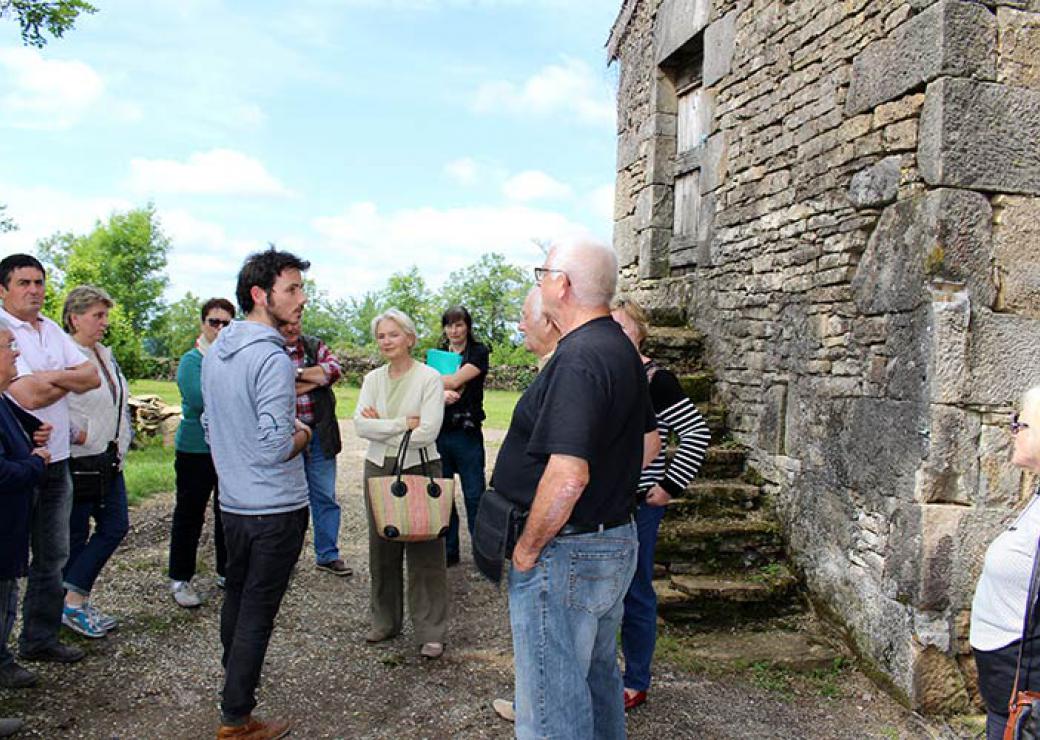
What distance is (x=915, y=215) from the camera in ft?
13.3

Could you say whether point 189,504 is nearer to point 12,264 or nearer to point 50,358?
point 50,358

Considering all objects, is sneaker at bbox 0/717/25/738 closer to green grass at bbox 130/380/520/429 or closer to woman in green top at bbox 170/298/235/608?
woman in green top at bbox 170/298/235/608

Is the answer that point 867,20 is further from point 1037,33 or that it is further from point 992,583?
point 992,583

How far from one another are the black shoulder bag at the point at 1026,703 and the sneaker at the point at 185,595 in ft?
14.0

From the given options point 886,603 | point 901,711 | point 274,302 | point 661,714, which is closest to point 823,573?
point 886,603

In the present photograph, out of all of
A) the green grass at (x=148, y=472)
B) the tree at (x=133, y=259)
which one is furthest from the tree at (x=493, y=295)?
the green grass at (x=148, y=472)

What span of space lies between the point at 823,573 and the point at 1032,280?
1.99 metres

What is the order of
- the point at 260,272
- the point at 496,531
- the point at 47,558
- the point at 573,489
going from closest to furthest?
the point at 573,489 < the point at 496,531 < the point at 260,272 < the point at 47,558

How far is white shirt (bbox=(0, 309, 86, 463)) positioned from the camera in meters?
3.68

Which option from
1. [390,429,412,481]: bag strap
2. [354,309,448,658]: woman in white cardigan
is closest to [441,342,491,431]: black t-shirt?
[354,309,448,658]: woman in white cardigan

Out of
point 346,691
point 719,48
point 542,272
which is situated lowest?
point 346,691

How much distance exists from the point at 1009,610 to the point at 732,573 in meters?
2.81

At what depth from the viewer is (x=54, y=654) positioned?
390 cm

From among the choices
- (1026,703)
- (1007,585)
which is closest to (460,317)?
(1007,585)
